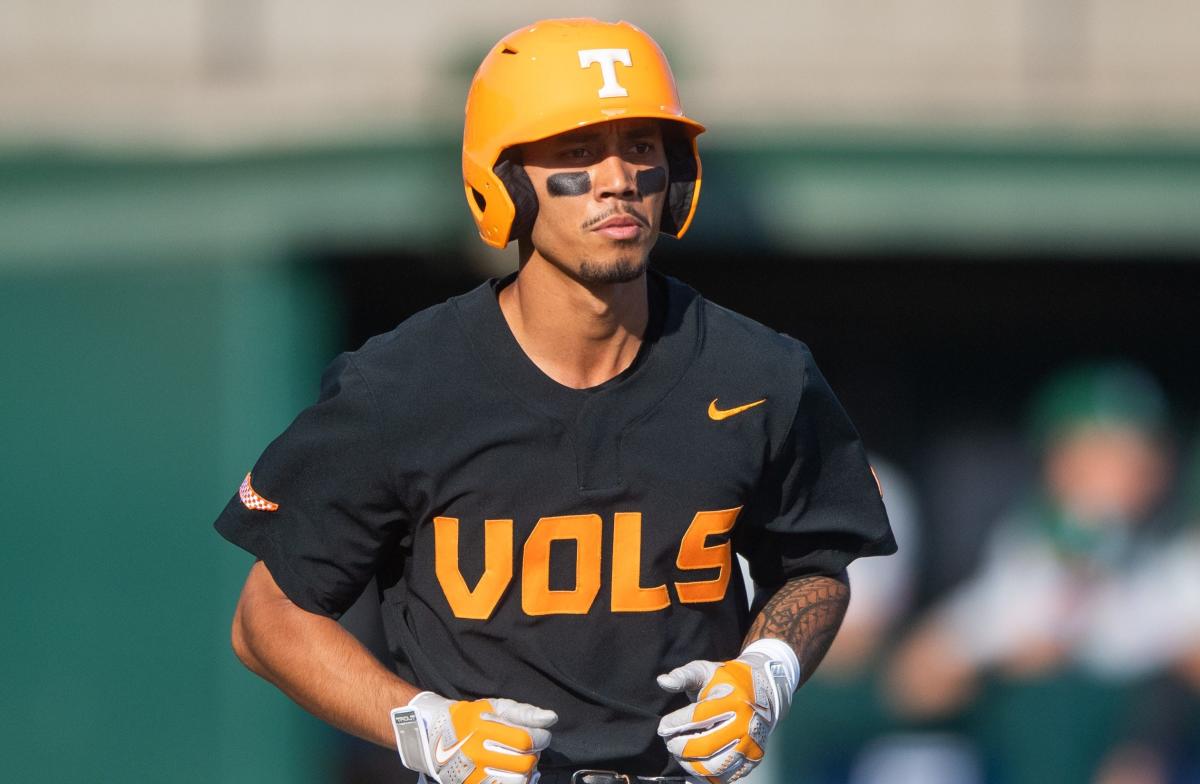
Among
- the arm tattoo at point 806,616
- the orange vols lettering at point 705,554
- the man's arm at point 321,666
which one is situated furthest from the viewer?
the arm tattoo at point 806,616

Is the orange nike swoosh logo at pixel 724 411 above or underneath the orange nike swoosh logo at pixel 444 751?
above

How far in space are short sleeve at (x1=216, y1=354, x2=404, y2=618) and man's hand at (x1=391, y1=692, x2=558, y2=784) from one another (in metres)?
0.38

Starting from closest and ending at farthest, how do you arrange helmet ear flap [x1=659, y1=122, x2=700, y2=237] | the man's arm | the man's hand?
1. the man's hand
2. the man's arm
3. helmet ear flap [x1=659, y1=122, x2=700, y2=237]

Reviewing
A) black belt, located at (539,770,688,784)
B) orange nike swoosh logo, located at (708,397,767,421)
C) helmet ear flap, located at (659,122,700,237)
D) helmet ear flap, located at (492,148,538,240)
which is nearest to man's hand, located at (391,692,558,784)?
black belt, located at (539,770,688,784)

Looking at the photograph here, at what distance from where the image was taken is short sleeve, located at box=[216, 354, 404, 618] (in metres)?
3.65

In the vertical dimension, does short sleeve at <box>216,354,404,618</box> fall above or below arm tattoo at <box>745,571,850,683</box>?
above

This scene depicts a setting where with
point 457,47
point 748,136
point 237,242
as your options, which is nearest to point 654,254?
point 748,136

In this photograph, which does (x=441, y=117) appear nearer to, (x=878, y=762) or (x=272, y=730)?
(x=272, y=730)

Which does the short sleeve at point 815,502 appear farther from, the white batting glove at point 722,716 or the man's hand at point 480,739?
the man's hand at point 480,739

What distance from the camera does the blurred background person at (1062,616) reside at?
348 inches

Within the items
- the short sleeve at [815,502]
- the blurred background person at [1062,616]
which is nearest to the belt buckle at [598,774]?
the short sleeve at [815,502]

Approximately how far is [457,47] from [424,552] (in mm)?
5092

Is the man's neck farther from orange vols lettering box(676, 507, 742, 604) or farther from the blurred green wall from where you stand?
the blurred green wall

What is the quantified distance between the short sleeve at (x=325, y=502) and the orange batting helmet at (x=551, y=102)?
0.44 metres
